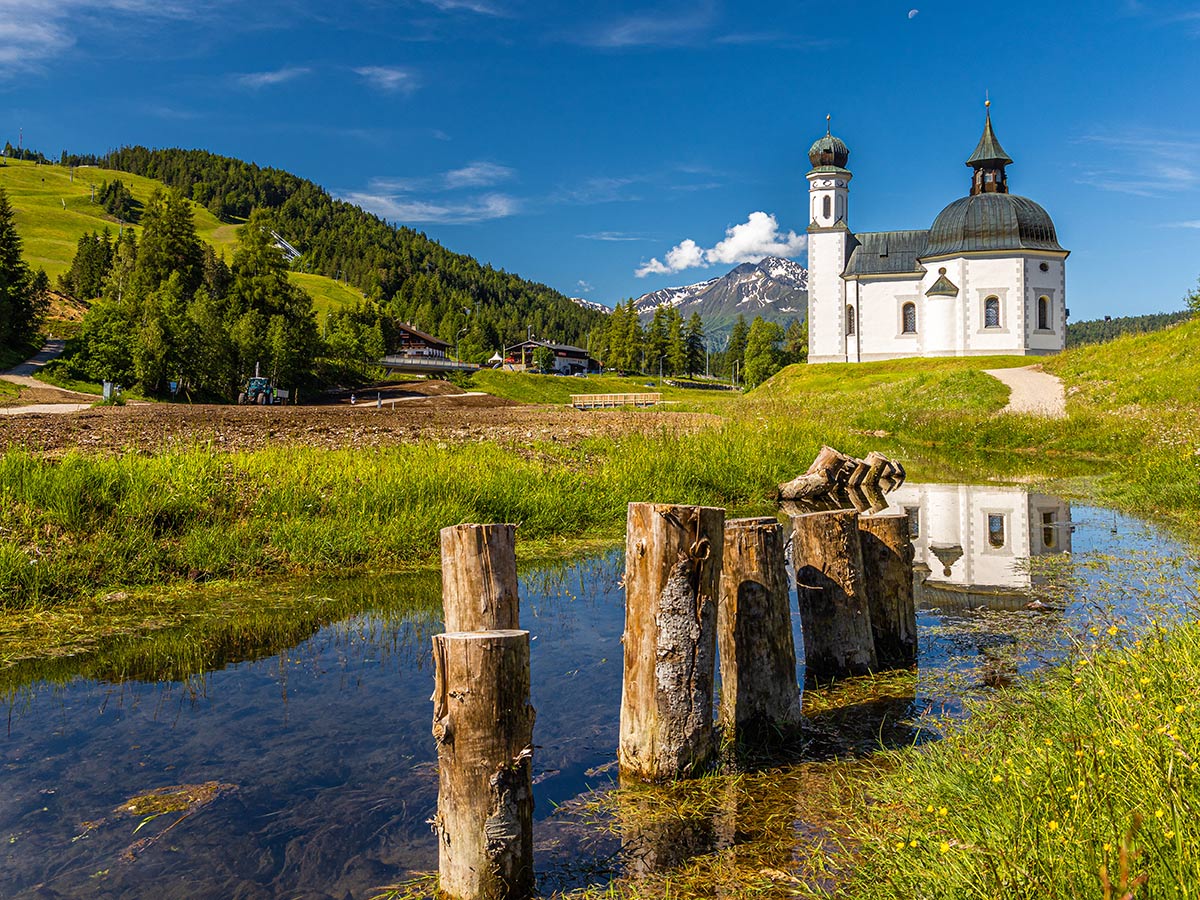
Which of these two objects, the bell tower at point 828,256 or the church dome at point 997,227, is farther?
the bell tower at point 828,256

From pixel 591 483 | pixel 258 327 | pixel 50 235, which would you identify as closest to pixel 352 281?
pixel 50 235

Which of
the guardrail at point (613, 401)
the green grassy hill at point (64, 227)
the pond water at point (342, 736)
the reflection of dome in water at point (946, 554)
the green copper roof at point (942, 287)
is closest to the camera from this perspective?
the pond water at point (342, 736)

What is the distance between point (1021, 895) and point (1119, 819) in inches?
19.1

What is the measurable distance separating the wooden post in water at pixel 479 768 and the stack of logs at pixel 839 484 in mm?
12398

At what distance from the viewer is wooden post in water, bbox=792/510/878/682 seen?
20.8 ft

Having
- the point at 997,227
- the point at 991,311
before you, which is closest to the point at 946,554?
the point at 991,311

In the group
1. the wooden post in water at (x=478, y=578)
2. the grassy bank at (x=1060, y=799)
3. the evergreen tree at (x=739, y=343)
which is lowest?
the grassy bank at (x=1060, y=799)

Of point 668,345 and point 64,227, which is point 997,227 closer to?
point 668,345

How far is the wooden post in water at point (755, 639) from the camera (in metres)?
5.36

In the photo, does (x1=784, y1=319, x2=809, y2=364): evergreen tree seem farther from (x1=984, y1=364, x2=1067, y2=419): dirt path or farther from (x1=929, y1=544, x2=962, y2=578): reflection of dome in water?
(x1=929, y1=544, x2=962, y2=578): reflection of dome in water

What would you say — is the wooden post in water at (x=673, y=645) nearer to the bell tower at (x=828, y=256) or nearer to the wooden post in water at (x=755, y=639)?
the wooden post in water at (x=755, y=639)

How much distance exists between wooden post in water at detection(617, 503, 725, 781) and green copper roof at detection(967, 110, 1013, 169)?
249 ft

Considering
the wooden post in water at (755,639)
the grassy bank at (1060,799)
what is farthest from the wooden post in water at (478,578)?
the grassy bank at (1060,799)

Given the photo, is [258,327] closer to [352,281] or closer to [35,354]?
[35,354]
